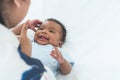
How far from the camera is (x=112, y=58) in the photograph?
1.45 m

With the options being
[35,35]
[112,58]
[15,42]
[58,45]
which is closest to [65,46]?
[58,45]

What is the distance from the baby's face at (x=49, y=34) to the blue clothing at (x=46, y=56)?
38 mm

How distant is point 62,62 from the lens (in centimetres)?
143

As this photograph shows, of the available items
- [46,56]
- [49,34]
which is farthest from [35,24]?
[46,56]

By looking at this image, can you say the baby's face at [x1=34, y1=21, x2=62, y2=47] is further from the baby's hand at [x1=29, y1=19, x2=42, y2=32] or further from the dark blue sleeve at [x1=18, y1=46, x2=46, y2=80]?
the dark blue sleeve at [x1=18, y1=46, x2=46, y2=80]

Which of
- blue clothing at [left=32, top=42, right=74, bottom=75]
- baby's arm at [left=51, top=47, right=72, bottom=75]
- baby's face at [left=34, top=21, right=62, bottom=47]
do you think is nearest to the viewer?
baby's arm at [left=51, top=47, right=72, bottom=75]

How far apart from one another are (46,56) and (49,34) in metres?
0.15

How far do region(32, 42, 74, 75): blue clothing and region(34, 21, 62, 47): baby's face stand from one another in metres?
0.04

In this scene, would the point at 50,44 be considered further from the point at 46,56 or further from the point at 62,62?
the point at 62,62

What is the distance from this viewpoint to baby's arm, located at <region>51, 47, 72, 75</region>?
140cm

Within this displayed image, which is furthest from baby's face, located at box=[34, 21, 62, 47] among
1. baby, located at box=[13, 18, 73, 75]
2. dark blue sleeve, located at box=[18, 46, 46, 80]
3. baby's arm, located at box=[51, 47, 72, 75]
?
dark blue sleeve, located at box=[18, 46, 46, 80]

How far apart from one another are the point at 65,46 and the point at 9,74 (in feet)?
2.68

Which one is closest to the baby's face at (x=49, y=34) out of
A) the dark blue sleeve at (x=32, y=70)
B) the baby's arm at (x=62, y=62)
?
the baby's arm at (x=62, y=62)

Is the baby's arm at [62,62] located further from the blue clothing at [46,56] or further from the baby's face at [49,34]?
the baby's face at [49,34]
